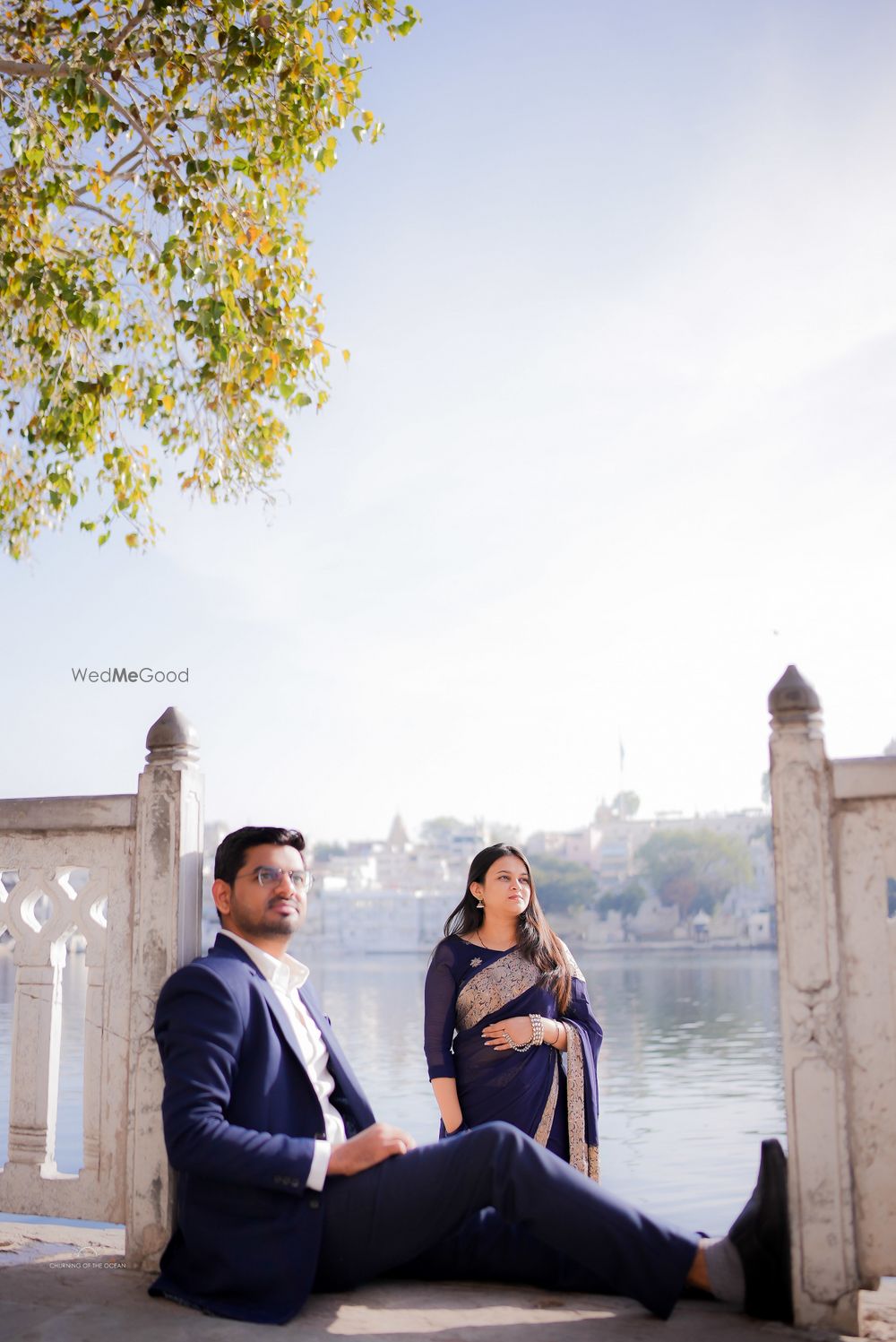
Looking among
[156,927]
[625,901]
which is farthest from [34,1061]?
[625,901]

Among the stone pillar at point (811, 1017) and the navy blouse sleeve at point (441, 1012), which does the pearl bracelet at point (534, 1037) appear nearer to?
the navy blouse sleeve at point (441, 1012)

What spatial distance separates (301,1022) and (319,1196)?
0.43m

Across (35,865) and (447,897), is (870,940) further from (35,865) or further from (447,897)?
(447,897)

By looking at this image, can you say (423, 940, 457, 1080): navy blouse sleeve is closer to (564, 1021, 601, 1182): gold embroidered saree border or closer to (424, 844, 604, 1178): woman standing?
(424, 844, 604, 1178): woman standing

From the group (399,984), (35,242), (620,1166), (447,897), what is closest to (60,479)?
(35,242)

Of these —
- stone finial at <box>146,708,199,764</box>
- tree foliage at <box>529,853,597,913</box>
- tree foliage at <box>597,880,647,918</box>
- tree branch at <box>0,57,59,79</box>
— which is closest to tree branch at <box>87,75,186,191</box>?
tree branch at <box>0,57,59,79</box>

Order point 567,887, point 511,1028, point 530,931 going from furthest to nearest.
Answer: point 567,887 < point 530,931 < point 511,1028

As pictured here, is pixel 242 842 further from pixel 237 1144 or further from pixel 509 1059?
pixel 509 1059

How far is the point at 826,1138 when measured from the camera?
2623 mm

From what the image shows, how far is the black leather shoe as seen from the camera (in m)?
2.62

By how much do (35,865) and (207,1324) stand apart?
49.4 inches

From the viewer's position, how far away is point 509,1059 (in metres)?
3.67

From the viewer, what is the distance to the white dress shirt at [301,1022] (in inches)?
112

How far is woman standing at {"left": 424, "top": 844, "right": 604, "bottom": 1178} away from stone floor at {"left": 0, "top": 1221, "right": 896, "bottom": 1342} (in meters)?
0.76
